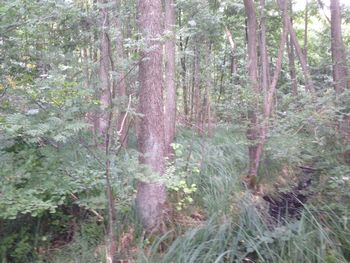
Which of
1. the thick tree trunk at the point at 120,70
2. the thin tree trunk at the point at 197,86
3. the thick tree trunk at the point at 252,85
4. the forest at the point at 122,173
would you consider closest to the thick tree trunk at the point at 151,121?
the forest at the point at 122,173

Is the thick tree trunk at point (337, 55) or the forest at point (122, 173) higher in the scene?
the thick tree trunk at point (337, 55)

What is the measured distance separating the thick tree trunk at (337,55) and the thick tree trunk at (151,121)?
3789 mm

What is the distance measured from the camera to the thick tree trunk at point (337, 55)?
7224 millimetres

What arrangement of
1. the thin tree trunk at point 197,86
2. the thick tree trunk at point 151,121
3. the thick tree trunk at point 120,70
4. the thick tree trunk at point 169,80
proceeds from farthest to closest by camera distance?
the thin tree trunk at point 197,86 → the thick tree trunk at point 169,80 → the thick tree trunk at point 151,121 → the thick tree trunk at point 120,70

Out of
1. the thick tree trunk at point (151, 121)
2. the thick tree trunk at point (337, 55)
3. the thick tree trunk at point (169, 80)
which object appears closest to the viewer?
the thick tree trunk at point (151, 121)

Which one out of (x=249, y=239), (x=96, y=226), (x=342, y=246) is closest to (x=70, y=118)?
(x=96, y=226)

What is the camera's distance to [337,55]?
7.66 meters

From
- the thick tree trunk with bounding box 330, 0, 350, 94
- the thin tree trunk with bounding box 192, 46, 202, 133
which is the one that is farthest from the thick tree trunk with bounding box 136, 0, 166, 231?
the thin tree trunk with bounding box 192, 46, 202, 133

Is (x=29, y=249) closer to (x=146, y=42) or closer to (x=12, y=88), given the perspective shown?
(x=12, y=88)

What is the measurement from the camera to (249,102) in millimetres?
7289

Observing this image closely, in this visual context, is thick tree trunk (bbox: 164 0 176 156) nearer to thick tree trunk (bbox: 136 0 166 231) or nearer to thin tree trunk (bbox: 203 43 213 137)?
thin tree trunk (bbox: 203 43 213 137)

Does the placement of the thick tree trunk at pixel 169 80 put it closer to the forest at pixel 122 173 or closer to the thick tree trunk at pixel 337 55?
the forest at pixel 122 173

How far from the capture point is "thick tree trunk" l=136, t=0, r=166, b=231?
466 centimetres

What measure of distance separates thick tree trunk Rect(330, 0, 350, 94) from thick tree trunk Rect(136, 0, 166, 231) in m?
3.79
